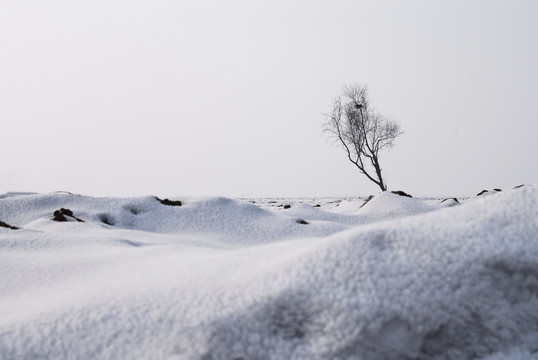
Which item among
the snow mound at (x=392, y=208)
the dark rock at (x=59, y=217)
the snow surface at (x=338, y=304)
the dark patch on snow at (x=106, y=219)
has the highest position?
the snow mound at (x=392, y=208)

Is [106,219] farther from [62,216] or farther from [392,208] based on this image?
[392,208]

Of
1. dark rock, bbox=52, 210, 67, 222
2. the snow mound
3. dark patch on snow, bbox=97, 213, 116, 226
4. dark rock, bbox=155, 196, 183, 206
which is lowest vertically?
dark rock, bbox=52, 210, 67, 222

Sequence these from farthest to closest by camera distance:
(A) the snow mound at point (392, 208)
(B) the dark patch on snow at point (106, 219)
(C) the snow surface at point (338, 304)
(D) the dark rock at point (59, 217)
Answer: (A) the snow mound at point (392, 208), (B) the dark patch on snow at point (106, 219), (D) the dark rock at point (59, 217), (C) the snow surface at point (338, 304)

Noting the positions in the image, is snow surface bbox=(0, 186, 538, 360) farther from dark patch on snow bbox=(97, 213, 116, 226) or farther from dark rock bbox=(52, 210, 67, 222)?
dark patch on snow bbox=(97, 213, 116, 226)

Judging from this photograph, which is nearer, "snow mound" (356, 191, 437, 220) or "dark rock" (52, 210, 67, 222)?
"dark rock" (52, 210, 67, 222)

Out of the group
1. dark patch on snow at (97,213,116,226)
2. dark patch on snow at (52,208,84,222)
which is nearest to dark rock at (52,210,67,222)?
dark patch on snow at (52,208,84,222)

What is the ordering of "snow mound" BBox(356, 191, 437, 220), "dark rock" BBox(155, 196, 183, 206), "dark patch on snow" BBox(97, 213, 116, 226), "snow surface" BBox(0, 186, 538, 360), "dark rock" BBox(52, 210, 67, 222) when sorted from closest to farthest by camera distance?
"snow surface" BBox(0, 186, 538, 360)
"dark rock" BBox(52, 210, 67, 222)
"dark patch on snow" BBox(97, 213, 116, 226)
"dark rock" BBox(155, 196, 183, 206)
"snow mound" BBox(356, 191, 437, 220)

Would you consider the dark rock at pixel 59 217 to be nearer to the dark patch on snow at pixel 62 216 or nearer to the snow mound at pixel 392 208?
the dark patch on snow at pixel 62 216

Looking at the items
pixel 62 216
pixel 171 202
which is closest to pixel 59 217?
pixel 62 216

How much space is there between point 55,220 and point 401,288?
3.31m

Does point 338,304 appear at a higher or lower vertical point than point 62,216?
lower

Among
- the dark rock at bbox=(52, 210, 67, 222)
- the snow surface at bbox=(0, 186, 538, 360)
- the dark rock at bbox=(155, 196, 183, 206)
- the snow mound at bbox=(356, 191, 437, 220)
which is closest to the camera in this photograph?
the snow surface at bbox=(0, 186, 538, 360)

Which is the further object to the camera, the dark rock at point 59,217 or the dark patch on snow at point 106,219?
the dark patch on snow at point 106,219

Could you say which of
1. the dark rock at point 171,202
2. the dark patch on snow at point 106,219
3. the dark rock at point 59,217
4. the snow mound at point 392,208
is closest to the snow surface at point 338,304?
the dark rock at point 59,217
